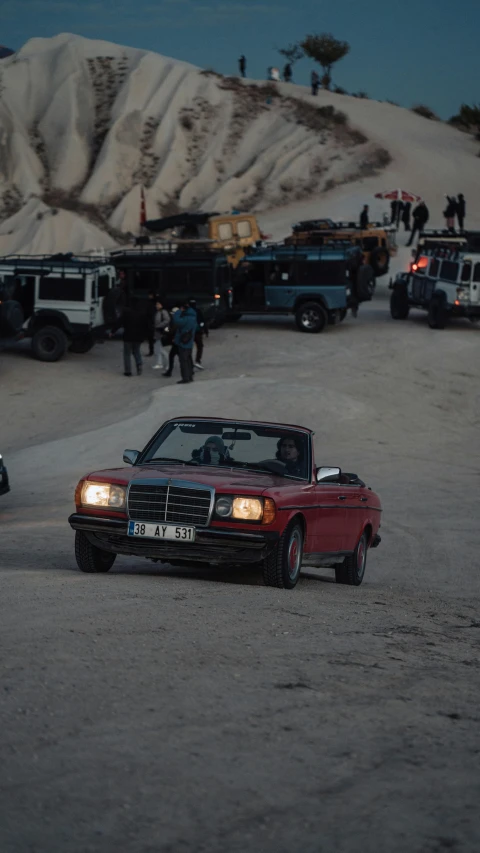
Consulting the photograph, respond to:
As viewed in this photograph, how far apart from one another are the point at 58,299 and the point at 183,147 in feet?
152

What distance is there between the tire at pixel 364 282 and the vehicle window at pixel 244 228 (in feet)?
27.1

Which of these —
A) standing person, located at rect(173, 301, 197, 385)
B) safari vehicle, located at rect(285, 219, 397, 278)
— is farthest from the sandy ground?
safari vehicle, located at rect(285, 219, 397, 278)

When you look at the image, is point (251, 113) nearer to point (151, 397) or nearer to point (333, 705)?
point (151, 397)

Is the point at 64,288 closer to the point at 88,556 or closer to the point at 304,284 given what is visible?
the point at 304,284

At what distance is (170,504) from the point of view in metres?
8.38

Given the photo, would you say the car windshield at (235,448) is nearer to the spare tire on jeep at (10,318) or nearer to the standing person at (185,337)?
the standing person at (185,337)

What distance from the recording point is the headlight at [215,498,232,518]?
27.1 feet

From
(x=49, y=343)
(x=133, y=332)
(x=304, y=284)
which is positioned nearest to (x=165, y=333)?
(x=133, y=332)

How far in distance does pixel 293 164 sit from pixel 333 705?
209 ft

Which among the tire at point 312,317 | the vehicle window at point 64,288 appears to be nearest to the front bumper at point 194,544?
the vehicle window at point 64,288

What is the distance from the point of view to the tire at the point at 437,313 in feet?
101

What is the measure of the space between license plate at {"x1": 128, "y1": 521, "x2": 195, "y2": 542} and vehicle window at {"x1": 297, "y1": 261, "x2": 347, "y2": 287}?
74.7 ft

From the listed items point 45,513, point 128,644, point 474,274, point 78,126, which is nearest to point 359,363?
point 474,274

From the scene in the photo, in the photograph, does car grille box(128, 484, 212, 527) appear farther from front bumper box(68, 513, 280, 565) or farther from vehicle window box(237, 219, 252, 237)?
vehicle window box(237, 219, 252, 237)
